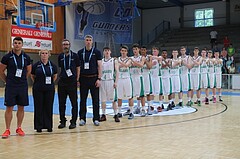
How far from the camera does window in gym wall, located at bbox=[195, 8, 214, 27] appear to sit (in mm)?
28609

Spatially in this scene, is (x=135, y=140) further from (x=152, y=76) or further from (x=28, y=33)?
(x=28, y=33)

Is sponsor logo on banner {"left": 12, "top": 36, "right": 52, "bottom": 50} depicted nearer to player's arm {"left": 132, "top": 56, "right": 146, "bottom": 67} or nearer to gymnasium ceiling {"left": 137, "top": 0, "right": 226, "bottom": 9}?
gymnasium ceiling {"left": 137, "top": 0, "right": 226, "bottom": 9}

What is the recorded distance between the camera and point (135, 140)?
5648mm

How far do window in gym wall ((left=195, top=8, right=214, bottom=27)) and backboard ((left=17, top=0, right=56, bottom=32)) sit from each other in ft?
55.5

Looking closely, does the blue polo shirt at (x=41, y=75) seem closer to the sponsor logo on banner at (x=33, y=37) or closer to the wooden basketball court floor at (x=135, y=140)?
the wooden basketball court floor at (x=135, y=140)

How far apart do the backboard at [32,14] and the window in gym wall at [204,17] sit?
16.9 meters

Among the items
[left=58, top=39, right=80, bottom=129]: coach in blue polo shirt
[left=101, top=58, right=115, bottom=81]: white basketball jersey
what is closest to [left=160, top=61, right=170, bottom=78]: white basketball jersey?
[left=101, top=58, right=115, bottom=81]: white basketball jersey

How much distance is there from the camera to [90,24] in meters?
23.0

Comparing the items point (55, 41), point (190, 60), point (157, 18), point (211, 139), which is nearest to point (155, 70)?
point (190, 60)

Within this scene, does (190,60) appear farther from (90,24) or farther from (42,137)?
(90,24)

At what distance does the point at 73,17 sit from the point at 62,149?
18.7 m

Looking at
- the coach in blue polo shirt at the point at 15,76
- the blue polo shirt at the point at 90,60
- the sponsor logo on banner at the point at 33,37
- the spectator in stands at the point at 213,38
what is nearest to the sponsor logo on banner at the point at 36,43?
the sponsor logo on banner at the point at 33,37

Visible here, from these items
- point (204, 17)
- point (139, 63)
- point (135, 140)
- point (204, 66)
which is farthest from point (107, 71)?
point (204, 17)

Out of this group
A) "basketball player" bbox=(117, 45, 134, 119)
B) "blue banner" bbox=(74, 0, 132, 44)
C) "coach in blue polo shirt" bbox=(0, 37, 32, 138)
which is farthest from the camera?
"blue banner" bbox=(74, 0, 132, 44)
